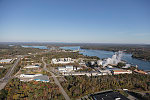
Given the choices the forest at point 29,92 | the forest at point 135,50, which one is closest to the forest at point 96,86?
the forest at point 29,92

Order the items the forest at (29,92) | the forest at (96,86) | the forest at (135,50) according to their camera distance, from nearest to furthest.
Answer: the forest at (29,92), the forest at (96,86), the forest at (135,50)

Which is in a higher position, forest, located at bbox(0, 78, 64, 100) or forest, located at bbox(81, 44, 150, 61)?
forest, located at bbox(81, 44, 150, 61)

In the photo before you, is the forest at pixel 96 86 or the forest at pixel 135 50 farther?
the forest at pixel 135 50

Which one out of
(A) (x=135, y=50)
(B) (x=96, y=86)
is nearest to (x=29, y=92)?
(B) (x=96, y=86)

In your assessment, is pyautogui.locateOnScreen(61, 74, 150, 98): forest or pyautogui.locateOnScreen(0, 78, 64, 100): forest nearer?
pyautogui.locateOnScreen(0, 78, 64, 100): forest

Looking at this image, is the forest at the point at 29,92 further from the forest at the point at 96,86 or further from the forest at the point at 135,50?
the forest at the point at 135,50

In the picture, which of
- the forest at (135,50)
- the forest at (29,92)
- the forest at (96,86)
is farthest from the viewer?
the forest at (135,50)

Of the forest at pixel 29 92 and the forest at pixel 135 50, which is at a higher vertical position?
the forest at pixel 135 50

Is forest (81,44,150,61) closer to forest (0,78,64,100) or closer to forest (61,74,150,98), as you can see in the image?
forest (61,74,150,98)

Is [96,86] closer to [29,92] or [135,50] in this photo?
[29,92]

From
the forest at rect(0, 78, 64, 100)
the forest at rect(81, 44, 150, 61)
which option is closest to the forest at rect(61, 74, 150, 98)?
the forest at rect(0, 78, 64, 100)

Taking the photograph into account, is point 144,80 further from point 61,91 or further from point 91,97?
point 61,91

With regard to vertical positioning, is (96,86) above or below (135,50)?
below
